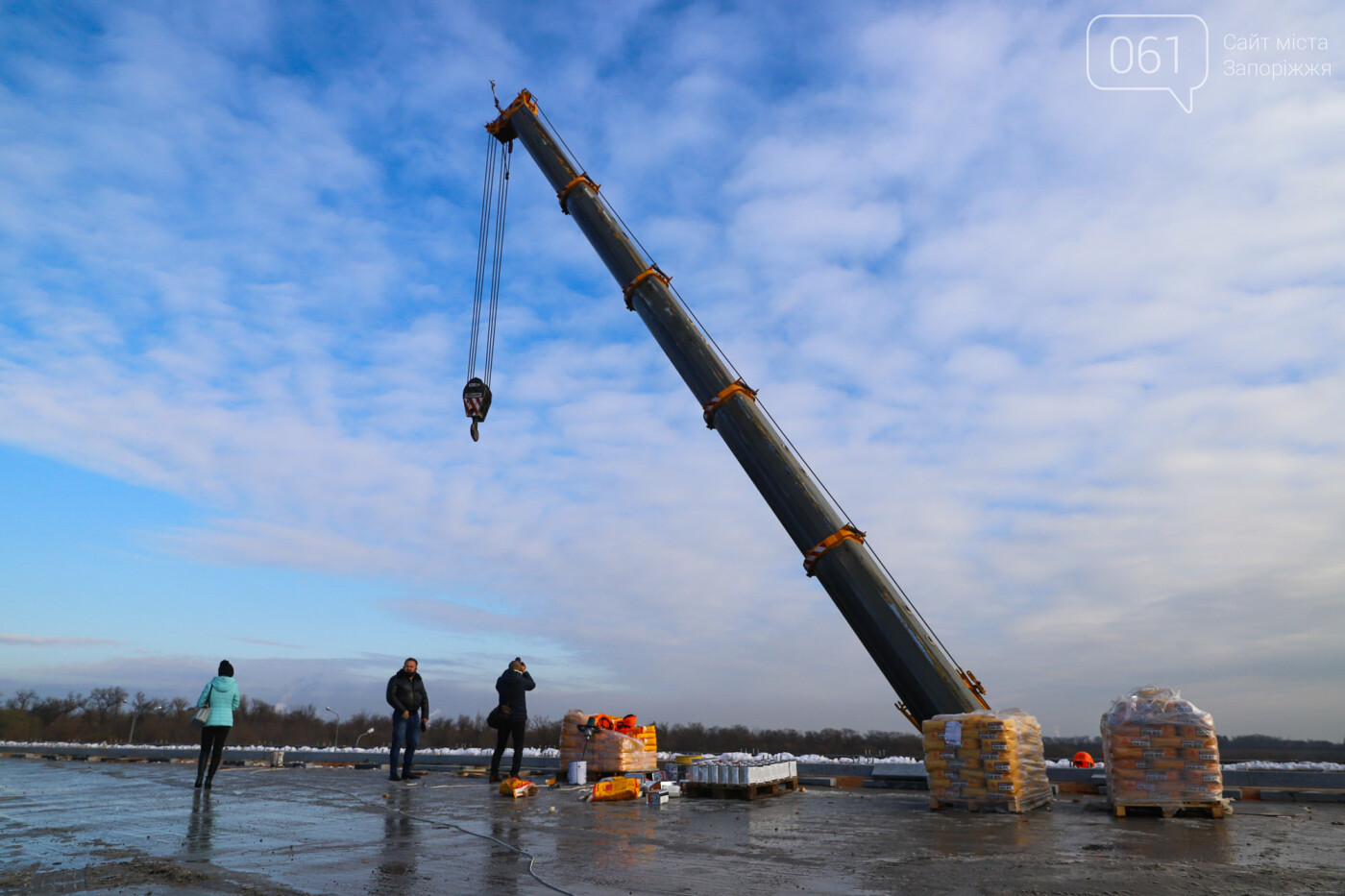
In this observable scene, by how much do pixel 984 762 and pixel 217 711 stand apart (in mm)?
10501

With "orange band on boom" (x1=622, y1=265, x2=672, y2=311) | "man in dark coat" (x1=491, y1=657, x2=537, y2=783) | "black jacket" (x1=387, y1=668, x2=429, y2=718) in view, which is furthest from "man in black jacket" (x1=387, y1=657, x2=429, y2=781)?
"orange band on boom" (x1=622, y1=265, x2=672, y2=311)

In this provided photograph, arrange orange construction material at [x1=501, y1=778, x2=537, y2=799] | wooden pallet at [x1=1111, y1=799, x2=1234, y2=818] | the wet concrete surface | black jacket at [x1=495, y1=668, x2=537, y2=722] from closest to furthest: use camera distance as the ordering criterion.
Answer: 1. the wet concrete surface
2. wooden pallet at [x1=1111, y1=799, x2=1234, y2=818]
3. orange construction material at [x1=501, y1=778, x2=537, y2=799]
4. black jacket at [x1=495, y1=668, x2=537, y2=722]

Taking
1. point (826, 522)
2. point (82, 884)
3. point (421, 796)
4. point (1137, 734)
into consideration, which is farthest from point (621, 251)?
point (82, 884)

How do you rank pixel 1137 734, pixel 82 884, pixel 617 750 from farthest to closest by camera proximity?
1. pixel 617 750
2. pixel 1137 734
3. pixel 82 884

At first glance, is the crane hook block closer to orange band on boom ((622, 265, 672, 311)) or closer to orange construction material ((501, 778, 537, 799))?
orange band on boom ((622, 265, 672, 311))

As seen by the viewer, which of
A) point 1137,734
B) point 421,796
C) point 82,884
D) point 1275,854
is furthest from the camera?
point 421,796

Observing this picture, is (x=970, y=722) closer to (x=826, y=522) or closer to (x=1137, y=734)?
(x=1137, y=734)

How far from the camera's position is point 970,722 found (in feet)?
29.7

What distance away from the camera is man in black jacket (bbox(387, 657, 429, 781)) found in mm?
12203

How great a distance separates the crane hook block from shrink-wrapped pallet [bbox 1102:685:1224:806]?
46.6 feet

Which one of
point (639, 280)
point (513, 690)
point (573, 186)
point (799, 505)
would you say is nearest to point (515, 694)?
point (513, 690)

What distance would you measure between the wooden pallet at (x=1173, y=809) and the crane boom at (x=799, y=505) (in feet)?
6.72

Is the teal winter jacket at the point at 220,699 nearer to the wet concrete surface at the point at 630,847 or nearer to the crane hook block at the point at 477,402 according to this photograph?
the wet concrete surface at the point at 630,847

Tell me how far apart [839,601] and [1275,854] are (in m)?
5.78
